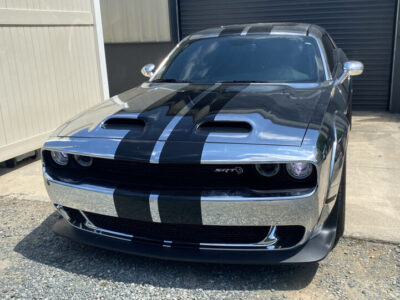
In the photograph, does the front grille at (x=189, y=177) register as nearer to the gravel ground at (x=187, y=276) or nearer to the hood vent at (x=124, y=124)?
the hood vent at (x=124, y=124)

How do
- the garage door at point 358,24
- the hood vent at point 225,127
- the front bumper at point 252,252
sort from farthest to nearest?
the garage door at point 358,24
the hood vent at point 225,127
the front bumper at point 252,252

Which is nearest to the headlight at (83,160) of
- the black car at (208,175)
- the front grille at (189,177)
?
the black car at (208,175)

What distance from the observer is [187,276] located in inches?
98.3

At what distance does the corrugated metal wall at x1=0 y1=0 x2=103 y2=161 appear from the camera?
466 centimetres

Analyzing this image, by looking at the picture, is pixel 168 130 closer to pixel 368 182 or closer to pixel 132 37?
pixel 368 182

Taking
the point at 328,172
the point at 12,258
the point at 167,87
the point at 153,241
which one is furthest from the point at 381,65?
the point at 12,258

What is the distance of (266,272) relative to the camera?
2.49 meters

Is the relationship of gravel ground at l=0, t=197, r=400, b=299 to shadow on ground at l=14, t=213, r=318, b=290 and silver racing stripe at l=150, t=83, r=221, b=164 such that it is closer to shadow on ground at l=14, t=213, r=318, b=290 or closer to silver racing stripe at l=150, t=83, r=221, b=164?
shadow on ground at l=14, t=213, r=318, b=290

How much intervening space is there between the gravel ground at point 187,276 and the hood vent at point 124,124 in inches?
34.4

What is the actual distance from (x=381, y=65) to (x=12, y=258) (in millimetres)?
6566

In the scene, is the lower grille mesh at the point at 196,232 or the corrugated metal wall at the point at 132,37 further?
the corrugated metal wall at the point at 132,37

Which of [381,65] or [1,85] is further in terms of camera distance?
[381,65]

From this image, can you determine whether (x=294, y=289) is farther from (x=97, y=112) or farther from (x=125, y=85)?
(x=125, y=85)

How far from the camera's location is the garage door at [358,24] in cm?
694
